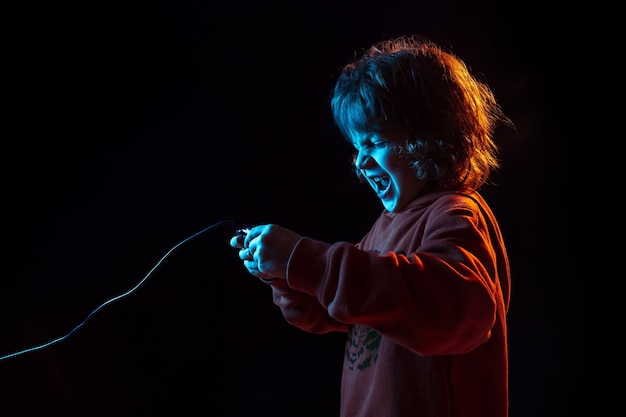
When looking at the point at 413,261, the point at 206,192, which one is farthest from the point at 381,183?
the point at 206,192

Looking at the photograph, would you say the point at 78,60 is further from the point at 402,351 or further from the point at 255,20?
the point at 402,351

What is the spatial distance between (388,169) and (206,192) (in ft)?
1.72

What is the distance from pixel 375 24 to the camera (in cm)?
134

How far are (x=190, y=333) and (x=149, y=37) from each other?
63 cm

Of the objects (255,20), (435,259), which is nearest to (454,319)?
(435,259)

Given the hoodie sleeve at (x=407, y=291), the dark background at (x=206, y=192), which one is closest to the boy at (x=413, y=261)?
the hoodie sleeve at (x=407, y=291)

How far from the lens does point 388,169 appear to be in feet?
2.70

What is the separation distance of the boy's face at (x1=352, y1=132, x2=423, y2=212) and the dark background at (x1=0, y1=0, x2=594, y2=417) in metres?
0.45

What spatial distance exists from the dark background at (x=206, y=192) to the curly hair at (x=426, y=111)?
44 cm

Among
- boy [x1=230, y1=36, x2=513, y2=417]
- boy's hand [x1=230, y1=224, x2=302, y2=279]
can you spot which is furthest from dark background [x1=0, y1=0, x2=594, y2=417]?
boy's hand [x1=230, y1=224, x2=302, y2=279]

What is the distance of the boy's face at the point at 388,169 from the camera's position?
32.1 inches

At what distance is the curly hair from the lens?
0.80 metres

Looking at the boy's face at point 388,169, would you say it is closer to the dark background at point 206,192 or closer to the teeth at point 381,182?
the teeth at point 381,182

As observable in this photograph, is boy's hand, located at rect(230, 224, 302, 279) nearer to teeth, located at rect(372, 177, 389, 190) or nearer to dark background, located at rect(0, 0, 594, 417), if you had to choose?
teeth, located at rect(372, 177, 389, 190)
